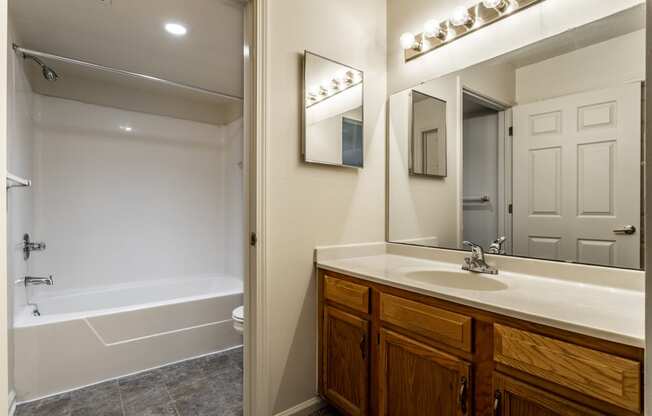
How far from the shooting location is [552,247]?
135 centimetres

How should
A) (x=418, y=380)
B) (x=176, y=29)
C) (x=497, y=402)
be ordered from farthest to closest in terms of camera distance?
(x=176, y=29) < (x=418, y=380) < (x=497, y=402)

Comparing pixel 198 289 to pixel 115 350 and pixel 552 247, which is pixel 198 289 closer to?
pixel 115 350

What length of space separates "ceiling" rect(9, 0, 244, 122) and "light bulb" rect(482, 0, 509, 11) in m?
1.25

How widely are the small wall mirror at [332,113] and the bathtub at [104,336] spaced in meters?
1.58

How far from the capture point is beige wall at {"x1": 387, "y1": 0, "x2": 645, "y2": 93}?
Result: 1289mm

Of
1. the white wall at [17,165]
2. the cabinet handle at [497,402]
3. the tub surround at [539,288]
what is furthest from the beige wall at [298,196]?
the white wall at [17,165]

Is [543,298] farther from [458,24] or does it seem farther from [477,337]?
[458,24]

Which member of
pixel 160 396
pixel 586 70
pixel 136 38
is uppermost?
pixel 136 38

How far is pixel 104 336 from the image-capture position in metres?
2.08

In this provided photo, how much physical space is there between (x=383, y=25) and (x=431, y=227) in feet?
4.46

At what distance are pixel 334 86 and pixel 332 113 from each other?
0.16 m

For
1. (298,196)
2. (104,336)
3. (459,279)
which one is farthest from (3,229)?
(459,279)

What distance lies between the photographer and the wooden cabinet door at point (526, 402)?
812mm

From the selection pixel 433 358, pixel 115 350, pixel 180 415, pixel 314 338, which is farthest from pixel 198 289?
pixel 433 358
